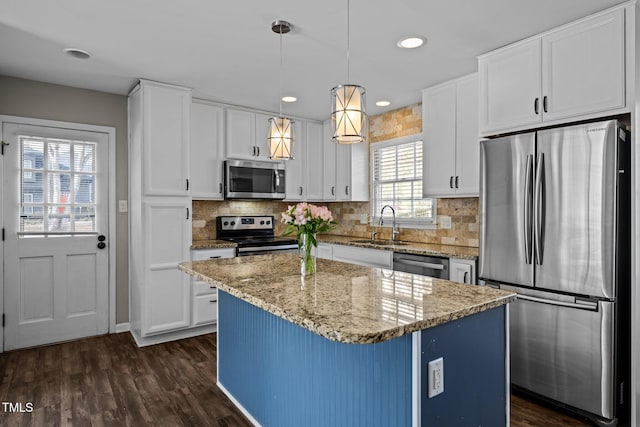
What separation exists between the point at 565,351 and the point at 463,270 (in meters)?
0.87

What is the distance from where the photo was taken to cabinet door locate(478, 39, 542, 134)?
8.62ft

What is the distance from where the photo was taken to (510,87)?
277 centimetres

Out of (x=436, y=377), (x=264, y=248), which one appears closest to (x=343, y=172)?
(x=264, y=248)

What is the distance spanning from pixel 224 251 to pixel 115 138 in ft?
5.28

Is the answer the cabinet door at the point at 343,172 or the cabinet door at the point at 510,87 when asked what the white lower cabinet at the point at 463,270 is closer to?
the cabinet door at the point at 510,87

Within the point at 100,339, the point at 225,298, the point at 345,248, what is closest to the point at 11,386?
the point at 100,339

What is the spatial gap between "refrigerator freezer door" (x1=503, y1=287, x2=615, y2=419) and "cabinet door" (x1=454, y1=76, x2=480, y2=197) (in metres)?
1.12

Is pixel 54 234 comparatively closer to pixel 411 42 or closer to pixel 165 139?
pixel 165 139

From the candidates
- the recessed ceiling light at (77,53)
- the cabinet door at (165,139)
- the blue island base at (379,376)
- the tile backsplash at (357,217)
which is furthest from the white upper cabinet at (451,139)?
the recessed ceiling light at (77,53)

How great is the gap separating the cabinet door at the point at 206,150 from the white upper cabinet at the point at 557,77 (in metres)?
2.74

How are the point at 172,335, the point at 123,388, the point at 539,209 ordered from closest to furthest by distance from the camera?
the point at 539,209
the point at 123,388
the point at 172,335

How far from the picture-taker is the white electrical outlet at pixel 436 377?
4.44 ft

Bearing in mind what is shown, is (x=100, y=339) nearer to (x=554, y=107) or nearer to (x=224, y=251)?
(x=224, y=251)

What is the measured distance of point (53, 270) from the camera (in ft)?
12.0
